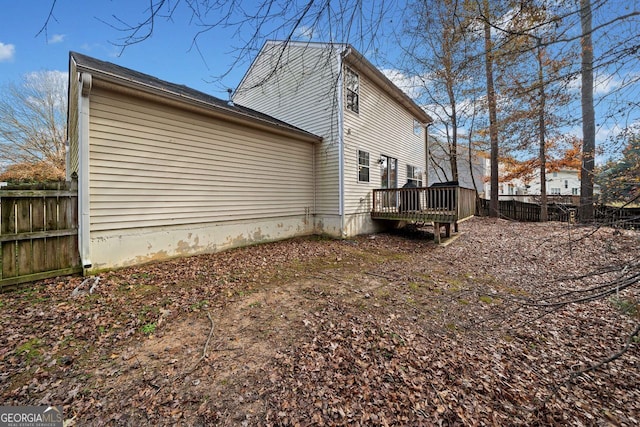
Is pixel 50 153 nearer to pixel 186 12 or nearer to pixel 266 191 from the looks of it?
pixel 266 191

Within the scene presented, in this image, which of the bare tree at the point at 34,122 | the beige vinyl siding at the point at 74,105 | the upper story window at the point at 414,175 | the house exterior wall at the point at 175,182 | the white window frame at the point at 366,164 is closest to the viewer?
the house exterior wall at the point at 175,182

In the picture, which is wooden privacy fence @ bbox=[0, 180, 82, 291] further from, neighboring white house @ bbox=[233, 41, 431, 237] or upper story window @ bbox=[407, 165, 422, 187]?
upper story window @ bbox=[407, 165, 422, 187]

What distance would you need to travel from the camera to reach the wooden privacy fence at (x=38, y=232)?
12.3ft

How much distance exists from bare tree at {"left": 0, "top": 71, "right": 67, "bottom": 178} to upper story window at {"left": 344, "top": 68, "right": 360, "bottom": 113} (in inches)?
688

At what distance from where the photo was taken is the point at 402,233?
9.74 metres

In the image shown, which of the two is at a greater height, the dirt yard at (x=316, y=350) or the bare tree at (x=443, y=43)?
the bare tree at (x=443, y=43)

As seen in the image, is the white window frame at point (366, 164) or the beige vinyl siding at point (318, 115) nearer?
the beige vinyl siding at point (318, 115)

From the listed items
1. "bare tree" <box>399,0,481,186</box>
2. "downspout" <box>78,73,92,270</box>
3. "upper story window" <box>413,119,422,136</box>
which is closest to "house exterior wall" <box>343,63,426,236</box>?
"upper story window" <box>413,119,422,136</box>

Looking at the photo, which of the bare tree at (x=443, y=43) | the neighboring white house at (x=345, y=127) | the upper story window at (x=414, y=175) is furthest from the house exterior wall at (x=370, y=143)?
the bare tree at (x=443, y=43)

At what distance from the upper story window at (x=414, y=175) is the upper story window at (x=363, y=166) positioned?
3.71 metres

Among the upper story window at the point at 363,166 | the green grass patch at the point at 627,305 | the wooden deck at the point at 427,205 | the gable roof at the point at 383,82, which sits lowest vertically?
the green grass patch at the point at 627,305

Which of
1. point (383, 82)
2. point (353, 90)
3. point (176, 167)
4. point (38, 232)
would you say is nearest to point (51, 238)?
point (38, 232)

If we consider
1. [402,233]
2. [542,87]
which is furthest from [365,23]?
[402,233]

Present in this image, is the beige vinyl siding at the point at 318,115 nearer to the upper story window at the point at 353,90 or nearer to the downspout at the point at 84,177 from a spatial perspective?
the upper story window at the point at 353,90
